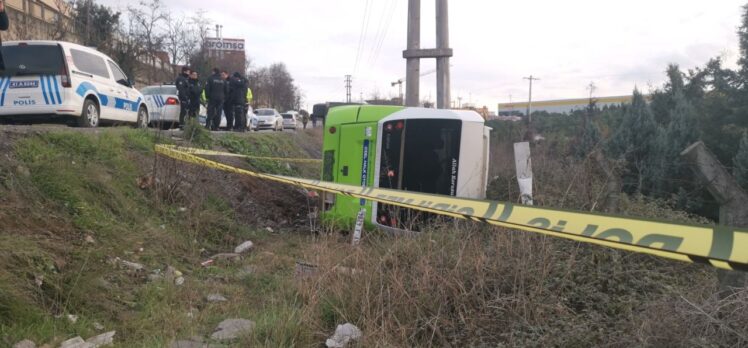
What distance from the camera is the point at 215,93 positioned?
13102 mm

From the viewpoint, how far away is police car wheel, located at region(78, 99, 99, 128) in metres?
8.96

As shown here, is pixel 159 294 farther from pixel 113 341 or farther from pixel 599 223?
pixel 599 223

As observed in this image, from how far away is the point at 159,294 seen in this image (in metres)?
4.09

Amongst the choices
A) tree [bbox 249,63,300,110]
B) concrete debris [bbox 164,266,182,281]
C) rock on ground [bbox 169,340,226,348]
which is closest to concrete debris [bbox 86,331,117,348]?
rock on ground [bbox 169,340,226,348]

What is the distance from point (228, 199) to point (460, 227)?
4340 millimetres

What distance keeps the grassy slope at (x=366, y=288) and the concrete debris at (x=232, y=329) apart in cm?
11

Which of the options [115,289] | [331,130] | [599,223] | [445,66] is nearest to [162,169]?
[331,130]

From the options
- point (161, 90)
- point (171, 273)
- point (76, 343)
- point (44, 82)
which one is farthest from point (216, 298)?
point (161, 90)

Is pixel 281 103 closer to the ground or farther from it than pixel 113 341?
farther from it

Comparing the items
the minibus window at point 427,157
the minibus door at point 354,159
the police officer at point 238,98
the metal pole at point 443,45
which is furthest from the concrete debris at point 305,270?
the police officer at point 238,98

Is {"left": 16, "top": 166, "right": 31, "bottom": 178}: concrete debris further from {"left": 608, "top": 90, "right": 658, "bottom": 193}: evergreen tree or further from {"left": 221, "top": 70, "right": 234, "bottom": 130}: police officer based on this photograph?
{"left": 608, "top": 90, "right": 658, "bottom": 193}: evergreen tree

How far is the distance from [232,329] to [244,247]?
270 centimetres

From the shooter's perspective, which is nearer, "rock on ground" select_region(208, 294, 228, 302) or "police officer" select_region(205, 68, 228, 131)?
"rock on ground" select_region(208, 294, 228, 302)

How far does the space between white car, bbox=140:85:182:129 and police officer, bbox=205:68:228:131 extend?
2.84ft
